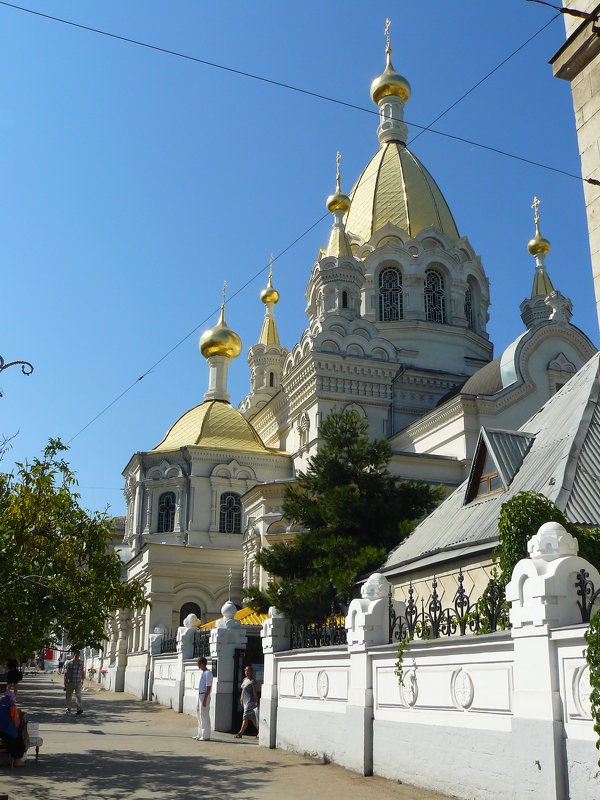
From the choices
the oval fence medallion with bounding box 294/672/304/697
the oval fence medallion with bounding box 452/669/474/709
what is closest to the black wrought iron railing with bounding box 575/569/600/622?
the oval fence medallion with bounding box 452/669/474/709

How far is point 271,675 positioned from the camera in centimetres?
1284

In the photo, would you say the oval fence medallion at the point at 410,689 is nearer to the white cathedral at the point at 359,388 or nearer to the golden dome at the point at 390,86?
the white cathedral at the point at 359,388

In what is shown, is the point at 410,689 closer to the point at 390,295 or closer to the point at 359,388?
the point at 359,388

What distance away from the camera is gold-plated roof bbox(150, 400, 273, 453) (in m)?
34.9

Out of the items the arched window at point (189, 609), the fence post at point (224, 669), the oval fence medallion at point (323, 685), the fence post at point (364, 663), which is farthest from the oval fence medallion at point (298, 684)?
the arched window at point (189, 609)

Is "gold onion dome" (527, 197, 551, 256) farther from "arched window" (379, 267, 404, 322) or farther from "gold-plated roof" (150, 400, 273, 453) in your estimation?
"gold-plated roof" (150, 400, 273, 453)

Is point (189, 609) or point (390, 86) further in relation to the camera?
point (390, 86)

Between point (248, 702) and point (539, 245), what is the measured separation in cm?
3021

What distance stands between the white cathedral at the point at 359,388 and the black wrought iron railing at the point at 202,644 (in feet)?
24.9

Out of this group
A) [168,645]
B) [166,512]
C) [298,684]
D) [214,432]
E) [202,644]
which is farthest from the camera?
[214,432]

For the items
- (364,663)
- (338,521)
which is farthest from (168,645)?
(364,663)

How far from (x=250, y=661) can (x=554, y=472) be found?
8.23 meters

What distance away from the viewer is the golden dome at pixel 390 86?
41.6 meters

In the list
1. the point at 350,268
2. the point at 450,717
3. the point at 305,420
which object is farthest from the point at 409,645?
the point at 350,268
